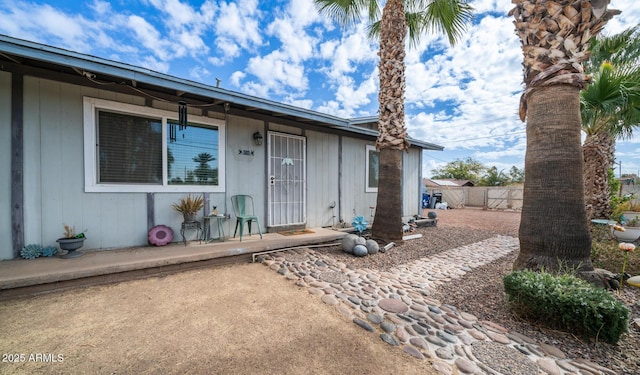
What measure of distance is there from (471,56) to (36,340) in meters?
11.2

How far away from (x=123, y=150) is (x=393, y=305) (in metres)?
4.42

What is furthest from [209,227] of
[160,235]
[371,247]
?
[371,247]

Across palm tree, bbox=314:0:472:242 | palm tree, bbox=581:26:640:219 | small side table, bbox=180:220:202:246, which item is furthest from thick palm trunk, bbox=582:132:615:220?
small side table, bbox=180:220:202:246

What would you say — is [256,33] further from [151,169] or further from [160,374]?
[160,374]

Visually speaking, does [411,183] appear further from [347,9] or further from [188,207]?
[188,207]

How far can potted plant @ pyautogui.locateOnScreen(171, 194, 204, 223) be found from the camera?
13.5ft

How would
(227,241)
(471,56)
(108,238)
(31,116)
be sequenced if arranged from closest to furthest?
(31,116), (108,238), (227,241), (471,56)

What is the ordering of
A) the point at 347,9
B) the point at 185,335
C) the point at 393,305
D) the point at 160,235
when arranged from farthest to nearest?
the point at 347,9
the point at 160,235
the point at 393,305
the point at 185,335

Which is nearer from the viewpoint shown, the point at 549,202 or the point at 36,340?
the point at 36,340

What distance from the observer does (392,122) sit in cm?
480

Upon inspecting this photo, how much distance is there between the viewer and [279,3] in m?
6.30

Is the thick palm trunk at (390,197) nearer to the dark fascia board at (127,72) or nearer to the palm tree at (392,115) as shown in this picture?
the palm tree at (392,115)

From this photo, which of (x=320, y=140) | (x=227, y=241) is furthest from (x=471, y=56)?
(x=227, y=241)

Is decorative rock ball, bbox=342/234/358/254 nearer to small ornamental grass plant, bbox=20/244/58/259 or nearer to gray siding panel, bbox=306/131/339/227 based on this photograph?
gray siding panel, bbox=306/131/339/227
